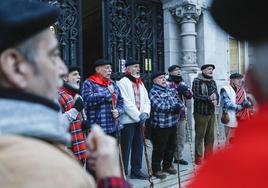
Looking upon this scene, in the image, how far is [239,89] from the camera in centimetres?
731

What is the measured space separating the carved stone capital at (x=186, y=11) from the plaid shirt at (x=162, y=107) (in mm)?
3275

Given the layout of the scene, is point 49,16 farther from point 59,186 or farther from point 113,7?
point 113,7

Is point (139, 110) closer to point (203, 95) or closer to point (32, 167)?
point (203, 95)

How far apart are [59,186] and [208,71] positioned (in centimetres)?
650

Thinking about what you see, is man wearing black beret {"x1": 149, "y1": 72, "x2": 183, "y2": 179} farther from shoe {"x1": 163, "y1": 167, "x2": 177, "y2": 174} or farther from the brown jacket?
the brown jacket

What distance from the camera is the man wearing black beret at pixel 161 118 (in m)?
6.04

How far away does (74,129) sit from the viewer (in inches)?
178

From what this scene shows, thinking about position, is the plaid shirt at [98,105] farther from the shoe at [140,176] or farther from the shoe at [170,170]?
the shoe at [170,170]

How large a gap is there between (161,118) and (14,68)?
5.00 meters

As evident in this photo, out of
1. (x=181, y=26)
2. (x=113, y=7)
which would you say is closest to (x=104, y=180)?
(x=113, y=7)

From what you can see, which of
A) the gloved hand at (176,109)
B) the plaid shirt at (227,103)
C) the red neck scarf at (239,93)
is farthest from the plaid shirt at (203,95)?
the gloved hand at (176,109)

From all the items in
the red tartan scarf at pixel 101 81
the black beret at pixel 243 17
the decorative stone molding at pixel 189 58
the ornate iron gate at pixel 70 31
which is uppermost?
the ornate iron gate at pixel 70 31

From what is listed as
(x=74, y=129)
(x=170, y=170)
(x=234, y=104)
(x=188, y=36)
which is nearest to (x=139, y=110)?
(x=170, y=170)

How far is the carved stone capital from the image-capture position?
885 centimetres
